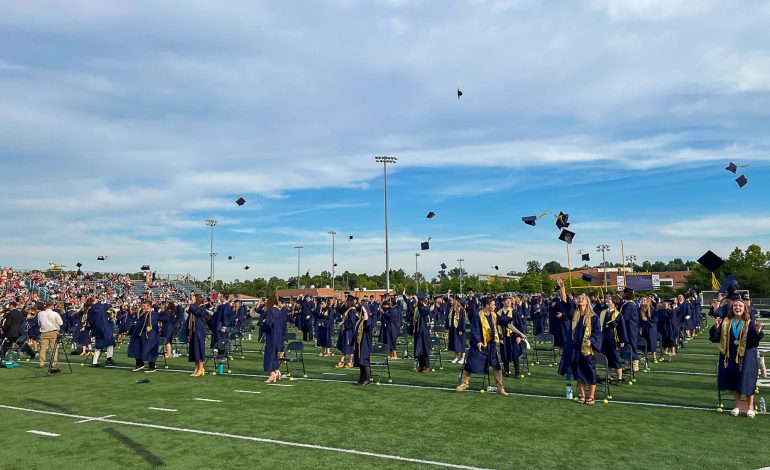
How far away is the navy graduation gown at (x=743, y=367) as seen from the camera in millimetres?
8367

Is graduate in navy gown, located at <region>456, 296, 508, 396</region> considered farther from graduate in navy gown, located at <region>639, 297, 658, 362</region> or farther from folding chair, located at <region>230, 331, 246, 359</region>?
folding chair, located at <region>230, 331, 246, 359</region>

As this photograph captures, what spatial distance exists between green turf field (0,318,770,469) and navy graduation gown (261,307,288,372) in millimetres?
548

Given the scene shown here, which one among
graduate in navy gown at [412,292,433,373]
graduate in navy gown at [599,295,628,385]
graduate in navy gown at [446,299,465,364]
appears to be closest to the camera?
graduate in navy gown at [599,295,628,385]

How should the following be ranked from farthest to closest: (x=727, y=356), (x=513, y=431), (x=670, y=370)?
(x=670, y=370) → (x=727, y=356) → (x=513, y=431)

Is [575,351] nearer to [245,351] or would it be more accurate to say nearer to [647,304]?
[647,304]

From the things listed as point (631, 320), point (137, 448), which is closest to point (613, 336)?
point (631, 320)

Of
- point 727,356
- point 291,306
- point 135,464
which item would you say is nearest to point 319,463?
point 135,464

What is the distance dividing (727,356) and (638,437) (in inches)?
97.1

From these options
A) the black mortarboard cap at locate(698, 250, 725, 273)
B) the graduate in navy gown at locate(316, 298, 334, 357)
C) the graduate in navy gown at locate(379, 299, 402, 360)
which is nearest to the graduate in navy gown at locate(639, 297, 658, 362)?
the black mortarboard cap at locate(698, 250, 725, 273)

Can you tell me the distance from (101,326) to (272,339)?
697 cm

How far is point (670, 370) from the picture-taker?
1391cm

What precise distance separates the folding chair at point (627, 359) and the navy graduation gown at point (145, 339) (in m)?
11.7

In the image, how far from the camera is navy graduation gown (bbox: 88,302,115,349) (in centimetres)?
1616

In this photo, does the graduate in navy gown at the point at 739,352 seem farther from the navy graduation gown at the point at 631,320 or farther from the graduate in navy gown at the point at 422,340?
the graduate in navy gown at the point at 422,340
